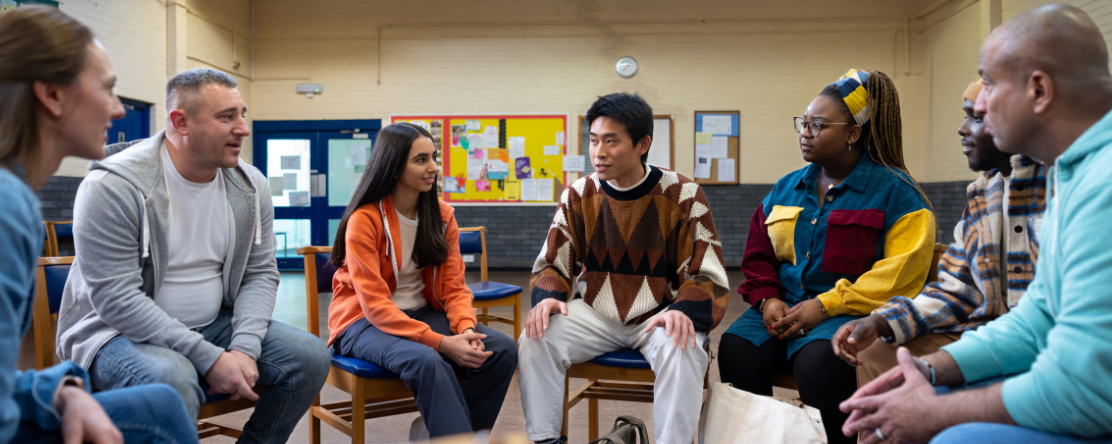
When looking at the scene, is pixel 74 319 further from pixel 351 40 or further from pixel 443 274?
pixel 351 40

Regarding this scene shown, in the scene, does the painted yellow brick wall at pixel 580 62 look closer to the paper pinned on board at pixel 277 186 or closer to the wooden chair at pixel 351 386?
the paper pinned on board at pixel 277 186

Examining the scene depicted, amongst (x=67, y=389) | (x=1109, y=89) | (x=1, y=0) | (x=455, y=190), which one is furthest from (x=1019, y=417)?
(x=455, y=190)

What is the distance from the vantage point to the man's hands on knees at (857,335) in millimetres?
1564

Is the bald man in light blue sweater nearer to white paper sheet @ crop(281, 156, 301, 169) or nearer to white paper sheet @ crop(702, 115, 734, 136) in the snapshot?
white paper sheet @ crop(702, 115, 734, 136)

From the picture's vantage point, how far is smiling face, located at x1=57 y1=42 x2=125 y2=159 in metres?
0.99

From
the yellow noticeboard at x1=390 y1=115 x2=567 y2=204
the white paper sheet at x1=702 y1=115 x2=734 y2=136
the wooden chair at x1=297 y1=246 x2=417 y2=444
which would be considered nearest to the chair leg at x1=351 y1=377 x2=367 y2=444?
the wooden chair at x1=297 y1=246 x2=417 y2=444

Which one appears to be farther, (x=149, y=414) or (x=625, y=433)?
(x=625, y=433)

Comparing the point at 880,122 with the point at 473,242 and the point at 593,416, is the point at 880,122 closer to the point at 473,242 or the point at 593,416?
the point at 593,416

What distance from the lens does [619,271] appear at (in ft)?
6.58

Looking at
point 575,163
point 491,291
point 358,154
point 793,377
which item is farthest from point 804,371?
point 358,154

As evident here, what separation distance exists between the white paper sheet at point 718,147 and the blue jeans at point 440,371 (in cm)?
587

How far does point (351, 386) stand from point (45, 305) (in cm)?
77

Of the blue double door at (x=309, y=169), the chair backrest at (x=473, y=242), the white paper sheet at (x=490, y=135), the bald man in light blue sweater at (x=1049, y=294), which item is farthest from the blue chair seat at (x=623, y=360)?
the blue double door at (x=309, y=169)

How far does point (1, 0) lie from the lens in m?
4.41
